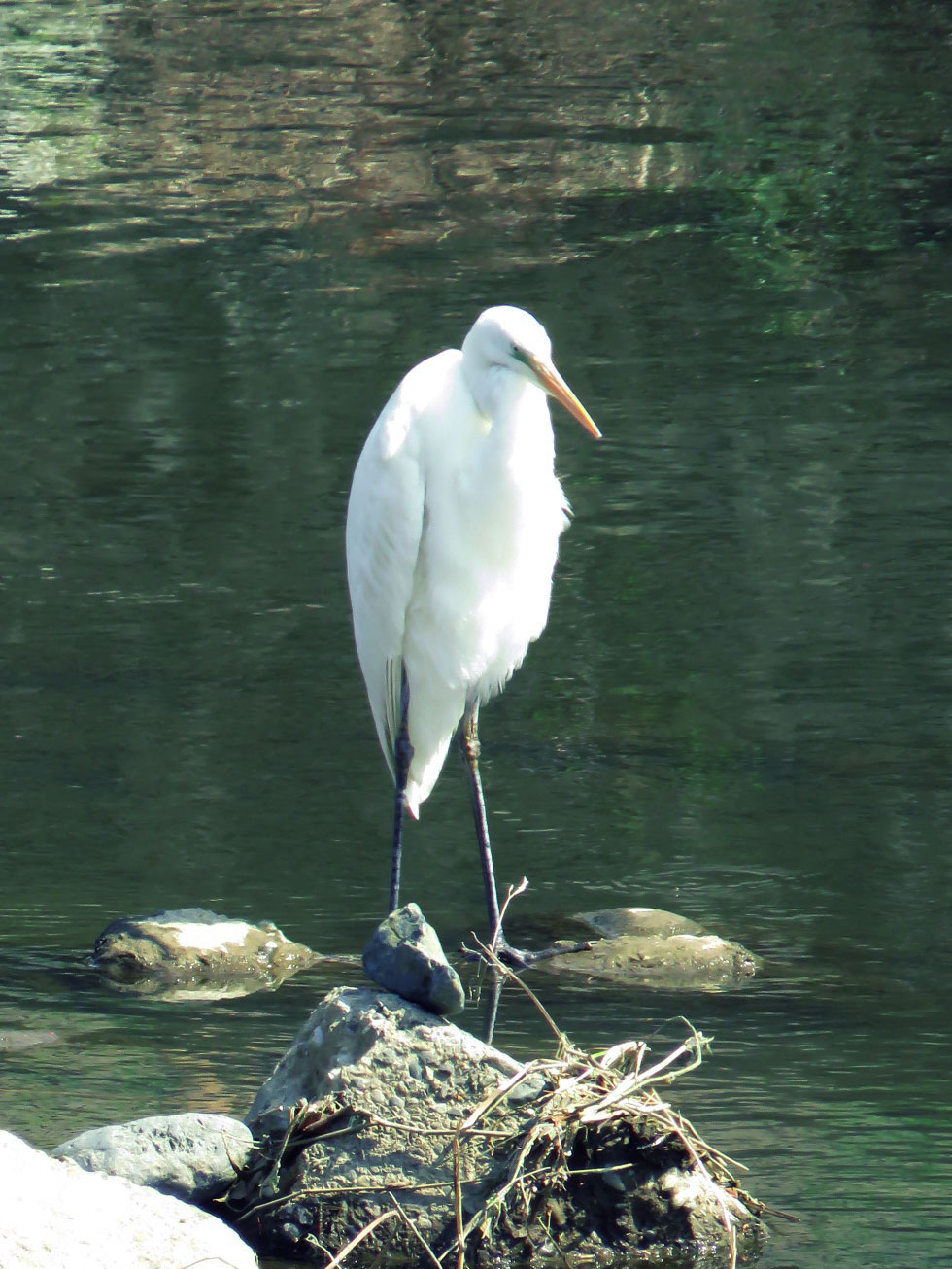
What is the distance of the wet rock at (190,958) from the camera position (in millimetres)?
4816

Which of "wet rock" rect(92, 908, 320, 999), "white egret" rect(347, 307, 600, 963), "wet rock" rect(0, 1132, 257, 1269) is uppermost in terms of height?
"white egret" rect(347, 307, 600, 963)

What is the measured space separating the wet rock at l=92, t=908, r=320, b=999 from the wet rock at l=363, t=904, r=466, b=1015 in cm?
98

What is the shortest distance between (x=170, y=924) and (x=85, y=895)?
1.76ft

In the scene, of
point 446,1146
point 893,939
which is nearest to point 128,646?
point 893,939

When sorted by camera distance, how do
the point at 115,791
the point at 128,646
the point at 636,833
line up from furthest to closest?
the point at 128,646 < the point at 115,791 < the point at 636,833

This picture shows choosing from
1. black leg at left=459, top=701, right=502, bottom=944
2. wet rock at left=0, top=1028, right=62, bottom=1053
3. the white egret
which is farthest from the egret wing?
wet rock at left=0, top=1028, right=62, bottom=1053

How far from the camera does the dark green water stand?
4566 mm

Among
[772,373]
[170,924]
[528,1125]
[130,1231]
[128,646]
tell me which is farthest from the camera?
[772,373]

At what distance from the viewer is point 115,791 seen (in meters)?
6.10

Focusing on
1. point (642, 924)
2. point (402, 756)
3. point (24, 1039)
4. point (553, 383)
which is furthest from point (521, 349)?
point (24, 1039)

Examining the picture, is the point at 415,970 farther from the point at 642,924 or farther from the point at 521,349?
the point at 521,349

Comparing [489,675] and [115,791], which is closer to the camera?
[489,675]

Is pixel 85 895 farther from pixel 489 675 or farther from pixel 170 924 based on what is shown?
pixel 489 675

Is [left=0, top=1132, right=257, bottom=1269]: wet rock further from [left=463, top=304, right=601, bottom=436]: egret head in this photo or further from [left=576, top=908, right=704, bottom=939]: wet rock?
[left=463, top=304, right=601, bottom=436]: egret head
